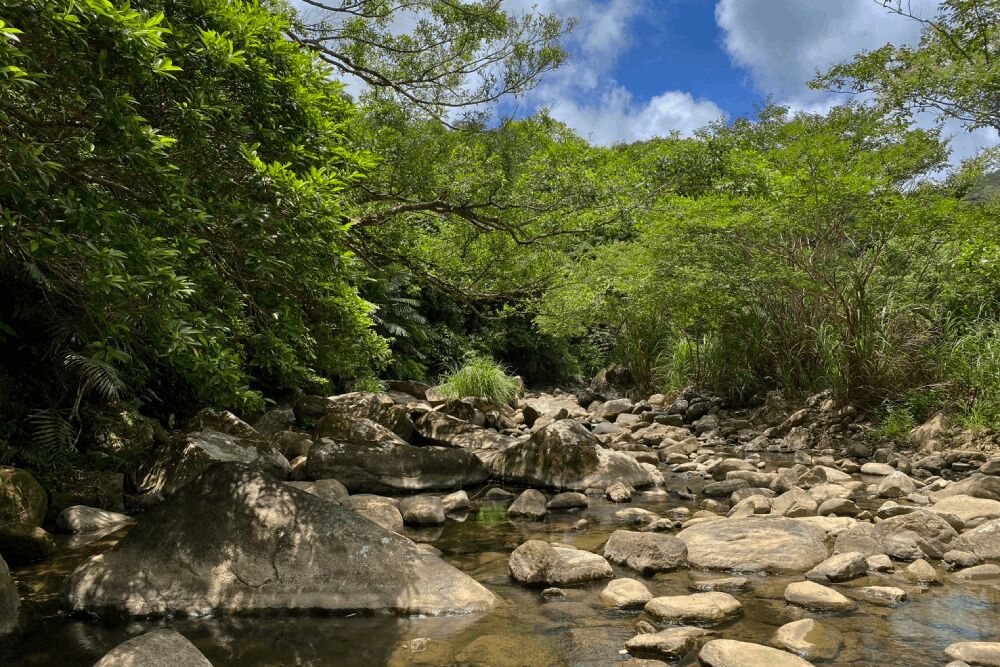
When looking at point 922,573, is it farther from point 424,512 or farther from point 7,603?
point 7,603

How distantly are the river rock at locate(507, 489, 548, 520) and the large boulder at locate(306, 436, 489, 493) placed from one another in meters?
1.39

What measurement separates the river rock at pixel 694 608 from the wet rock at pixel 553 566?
0.62 m

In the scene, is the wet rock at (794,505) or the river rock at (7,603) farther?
the wet rock at (794,505)

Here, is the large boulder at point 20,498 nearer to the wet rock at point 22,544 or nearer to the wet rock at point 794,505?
the wet rock at point 22,544

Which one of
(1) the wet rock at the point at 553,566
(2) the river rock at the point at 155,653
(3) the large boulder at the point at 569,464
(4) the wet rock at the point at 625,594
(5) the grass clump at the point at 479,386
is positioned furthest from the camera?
(5) the grass clump at the point at 479,386

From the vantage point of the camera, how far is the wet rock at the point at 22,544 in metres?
4.81

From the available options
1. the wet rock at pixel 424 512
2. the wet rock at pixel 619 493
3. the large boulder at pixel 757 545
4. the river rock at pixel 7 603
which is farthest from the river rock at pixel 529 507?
the river rock at pixel 7 603

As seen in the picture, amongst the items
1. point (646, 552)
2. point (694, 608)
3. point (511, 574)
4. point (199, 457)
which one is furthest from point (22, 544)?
point (694, 608)

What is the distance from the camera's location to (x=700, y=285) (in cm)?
1169

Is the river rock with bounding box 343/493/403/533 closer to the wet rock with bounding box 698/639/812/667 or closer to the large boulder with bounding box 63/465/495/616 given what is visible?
the large boulder with bounding box 63/465/495/616

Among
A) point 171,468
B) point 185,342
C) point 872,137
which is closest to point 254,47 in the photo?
point 185,342

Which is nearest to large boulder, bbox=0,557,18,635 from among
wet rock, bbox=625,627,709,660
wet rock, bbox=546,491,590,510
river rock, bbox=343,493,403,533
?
river rock, bbox=343,493,403,533

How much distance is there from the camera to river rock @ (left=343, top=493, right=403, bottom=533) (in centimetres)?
593

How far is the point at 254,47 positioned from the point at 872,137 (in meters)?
10.1
